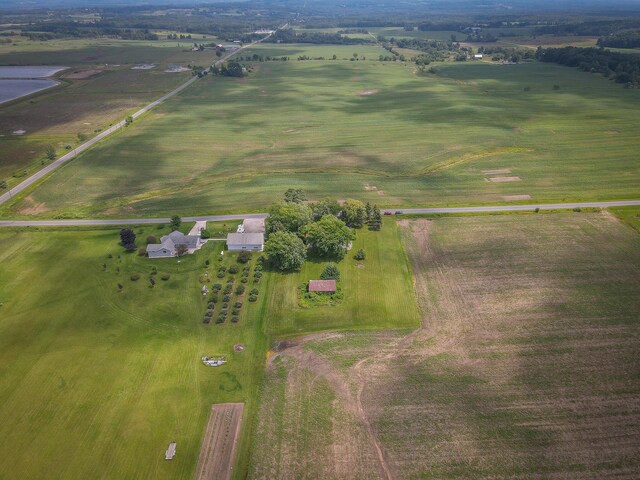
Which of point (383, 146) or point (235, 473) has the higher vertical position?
point (383, 146)

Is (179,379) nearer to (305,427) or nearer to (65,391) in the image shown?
(65,391)

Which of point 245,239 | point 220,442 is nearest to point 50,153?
point 245,239

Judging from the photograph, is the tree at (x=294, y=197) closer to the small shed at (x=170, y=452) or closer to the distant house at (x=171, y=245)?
the distant house at (x=171, y=245)

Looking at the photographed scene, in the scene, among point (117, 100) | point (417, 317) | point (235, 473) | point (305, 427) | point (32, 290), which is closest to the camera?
point (235, 473)

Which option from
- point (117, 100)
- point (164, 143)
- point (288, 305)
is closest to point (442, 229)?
point (288, 305)

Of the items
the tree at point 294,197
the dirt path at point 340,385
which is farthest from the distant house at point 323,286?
the tree at point 294,197

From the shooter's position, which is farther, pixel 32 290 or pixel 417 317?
pixel 32 290

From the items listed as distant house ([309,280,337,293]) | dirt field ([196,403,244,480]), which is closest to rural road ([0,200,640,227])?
distant house ([309,280,337,293])
